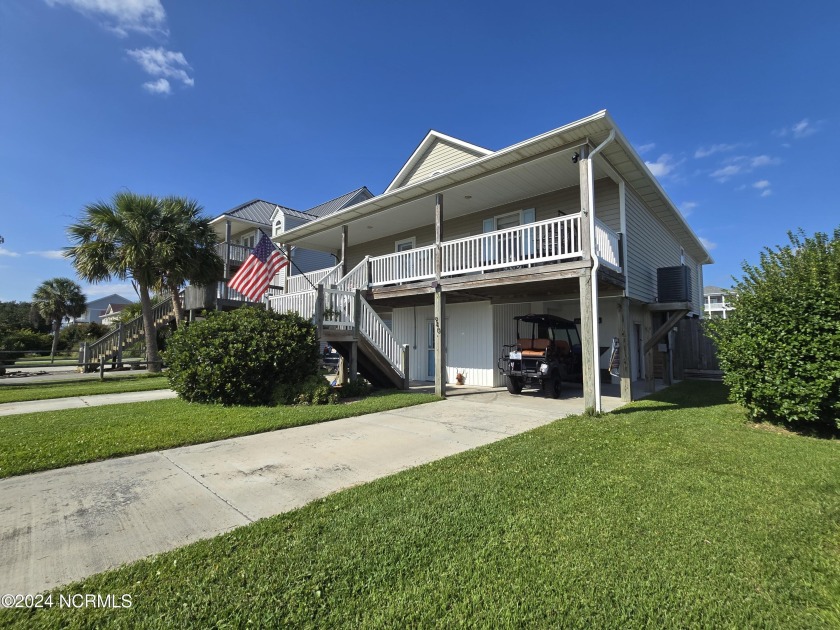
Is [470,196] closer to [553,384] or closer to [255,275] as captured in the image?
[553,384]

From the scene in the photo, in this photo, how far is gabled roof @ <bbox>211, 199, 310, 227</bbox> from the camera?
2156 centimetres

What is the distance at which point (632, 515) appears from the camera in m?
3.48

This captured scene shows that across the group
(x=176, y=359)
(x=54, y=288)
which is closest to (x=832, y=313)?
(x=176, y=359)

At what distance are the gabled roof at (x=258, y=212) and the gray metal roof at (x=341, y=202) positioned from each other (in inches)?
74.4

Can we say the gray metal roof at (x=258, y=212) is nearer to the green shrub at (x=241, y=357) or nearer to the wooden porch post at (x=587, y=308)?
the green shrub at (x=241, y=357)

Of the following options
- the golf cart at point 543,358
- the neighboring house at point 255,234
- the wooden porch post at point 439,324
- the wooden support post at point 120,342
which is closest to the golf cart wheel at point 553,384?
the golf cart at point 543,358

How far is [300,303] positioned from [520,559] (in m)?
9.63

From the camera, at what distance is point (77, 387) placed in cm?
1273

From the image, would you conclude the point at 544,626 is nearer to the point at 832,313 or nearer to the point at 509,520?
the point at 509,520

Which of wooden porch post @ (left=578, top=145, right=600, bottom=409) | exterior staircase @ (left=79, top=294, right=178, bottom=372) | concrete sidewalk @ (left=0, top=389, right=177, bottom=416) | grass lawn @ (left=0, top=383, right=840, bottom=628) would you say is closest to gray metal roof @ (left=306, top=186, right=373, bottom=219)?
exterior staircase @ (left=79, top=294, right=178, bottom=372)

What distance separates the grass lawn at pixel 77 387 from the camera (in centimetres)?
1095

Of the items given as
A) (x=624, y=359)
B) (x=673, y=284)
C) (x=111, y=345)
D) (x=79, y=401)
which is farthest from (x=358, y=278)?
(x=111, y=345)

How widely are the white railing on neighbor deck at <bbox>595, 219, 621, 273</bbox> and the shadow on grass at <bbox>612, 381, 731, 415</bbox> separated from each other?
10.7ft

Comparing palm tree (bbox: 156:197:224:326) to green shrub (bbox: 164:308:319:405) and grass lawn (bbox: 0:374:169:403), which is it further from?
green shrub (bbox: 164:308:319:405)
